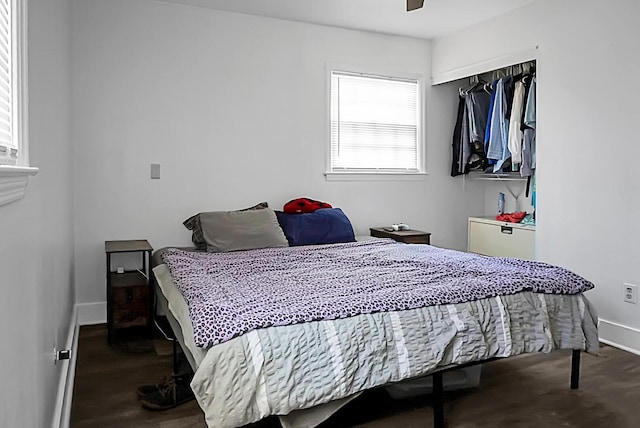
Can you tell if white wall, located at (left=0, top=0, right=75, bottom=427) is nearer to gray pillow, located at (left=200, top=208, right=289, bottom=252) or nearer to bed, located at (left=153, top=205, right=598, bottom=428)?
bed, located at (left=153, top=205, right=598, bottom=428)

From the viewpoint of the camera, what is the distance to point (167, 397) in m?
2.54

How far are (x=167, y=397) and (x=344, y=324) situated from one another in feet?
3.43

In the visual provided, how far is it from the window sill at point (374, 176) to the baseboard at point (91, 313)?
214 centimetres

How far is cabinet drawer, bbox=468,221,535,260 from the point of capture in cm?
432

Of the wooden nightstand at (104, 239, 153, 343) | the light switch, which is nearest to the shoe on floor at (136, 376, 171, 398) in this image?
the wooden nightstand at (104, 239, 153, 343)

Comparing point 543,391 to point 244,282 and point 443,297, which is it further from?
point 244,282

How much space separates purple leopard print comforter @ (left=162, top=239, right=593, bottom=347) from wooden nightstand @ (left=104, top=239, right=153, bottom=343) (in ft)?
0.99

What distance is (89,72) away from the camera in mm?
3854

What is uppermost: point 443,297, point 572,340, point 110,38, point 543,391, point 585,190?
point 110,38

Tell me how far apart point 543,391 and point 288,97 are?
3.01 meters

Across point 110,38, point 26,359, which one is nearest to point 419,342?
point 26,359

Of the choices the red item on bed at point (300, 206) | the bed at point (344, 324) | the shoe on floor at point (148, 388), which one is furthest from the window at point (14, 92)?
the red item on bed at point (300, 206)

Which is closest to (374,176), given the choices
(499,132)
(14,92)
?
(499,132)

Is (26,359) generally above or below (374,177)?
below
